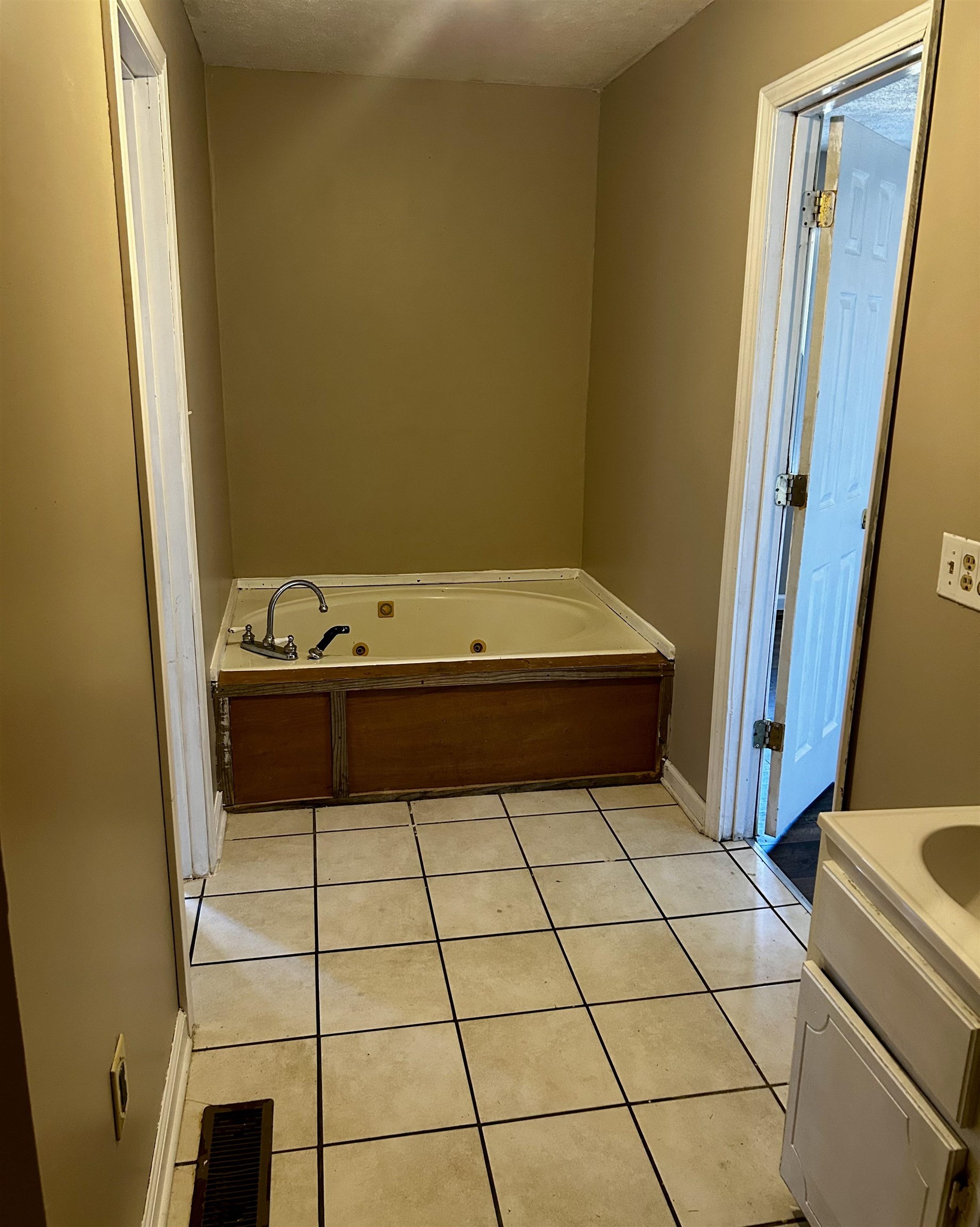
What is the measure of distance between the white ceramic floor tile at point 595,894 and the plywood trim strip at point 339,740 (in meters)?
0.74

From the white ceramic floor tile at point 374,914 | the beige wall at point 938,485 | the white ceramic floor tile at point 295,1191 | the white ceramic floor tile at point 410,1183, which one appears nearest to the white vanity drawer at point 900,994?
the beige wall at point 938,485

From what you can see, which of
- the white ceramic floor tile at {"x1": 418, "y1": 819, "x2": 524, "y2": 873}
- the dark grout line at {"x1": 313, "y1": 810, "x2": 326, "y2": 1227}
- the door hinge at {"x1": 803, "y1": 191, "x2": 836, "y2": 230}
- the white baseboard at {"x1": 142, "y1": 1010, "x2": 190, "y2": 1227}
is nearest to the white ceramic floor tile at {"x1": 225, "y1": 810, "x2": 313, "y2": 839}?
the dark grout line at {"x1": 313, "y1": 810, "x2": 326, "y2": 1227}

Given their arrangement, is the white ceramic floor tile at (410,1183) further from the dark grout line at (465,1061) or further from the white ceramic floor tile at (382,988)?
the white ceramic floor tile at (382,988)

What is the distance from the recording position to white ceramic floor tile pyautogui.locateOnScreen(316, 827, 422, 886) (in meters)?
2.69

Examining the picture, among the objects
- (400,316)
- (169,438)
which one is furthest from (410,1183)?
(400,316)

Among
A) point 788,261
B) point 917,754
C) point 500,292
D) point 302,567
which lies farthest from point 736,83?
point 302,567

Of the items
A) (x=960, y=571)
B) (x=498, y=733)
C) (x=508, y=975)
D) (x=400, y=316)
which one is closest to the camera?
(x=960, y=571)

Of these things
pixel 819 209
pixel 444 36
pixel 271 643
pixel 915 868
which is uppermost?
pixel 444 36

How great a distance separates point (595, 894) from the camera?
8.58ft

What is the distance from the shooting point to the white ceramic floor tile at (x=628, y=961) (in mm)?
2229

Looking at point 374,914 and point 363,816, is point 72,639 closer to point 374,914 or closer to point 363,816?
point 374,914

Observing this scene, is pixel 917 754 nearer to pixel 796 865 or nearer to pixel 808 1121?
pixel 808 1121

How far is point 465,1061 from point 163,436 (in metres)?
1.63

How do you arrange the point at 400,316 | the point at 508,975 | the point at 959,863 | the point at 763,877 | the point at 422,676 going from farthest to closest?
the point at 400,316 < the point at 422,676 < the point at 763,877 < the point at 508,975 < the point at 959,863
